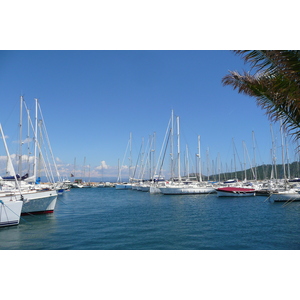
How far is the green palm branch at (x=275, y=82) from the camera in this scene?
5.95m

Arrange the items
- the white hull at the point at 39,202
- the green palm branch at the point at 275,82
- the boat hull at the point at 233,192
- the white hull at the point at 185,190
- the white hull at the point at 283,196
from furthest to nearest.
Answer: the white hull at the point at 185,190
the boat hull at the point at 233,192
the white hull at the point at 283,196
the white hull at the point at 39,202
the green palm branch at the point at 275,82

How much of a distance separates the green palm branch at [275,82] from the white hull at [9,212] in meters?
10.7

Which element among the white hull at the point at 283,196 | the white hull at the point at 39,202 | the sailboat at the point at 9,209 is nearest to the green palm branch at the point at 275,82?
the sailboat at the point at 9,209

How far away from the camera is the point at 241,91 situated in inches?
306

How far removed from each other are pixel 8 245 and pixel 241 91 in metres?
9.87

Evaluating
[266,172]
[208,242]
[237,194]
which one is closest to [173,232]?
[208,242]

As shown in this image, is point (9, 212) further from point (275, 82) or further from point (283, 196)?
point (283, 196)

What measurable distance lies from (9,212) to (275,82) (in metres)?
12.2

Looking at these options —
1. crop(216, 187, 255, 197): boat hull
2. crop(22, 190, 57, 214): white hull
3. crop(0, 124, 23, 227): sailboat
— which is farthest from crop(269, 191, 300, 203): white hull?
crop(0, 124, 23, 227): sailboat

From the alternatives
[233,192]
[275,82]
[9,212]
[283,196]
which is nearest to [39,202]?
[9,212]

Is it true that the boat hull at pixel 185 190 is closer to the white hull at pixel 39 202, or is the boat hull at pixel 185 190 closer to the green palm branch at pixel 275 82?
the white hull at pixel 39 202

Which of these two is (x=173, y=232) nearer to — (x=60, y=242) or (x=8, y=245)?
(x=60, y=242)

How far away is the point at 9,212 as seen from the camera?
1225 cm

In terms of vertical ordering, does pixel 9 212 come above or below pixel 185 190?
above
